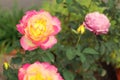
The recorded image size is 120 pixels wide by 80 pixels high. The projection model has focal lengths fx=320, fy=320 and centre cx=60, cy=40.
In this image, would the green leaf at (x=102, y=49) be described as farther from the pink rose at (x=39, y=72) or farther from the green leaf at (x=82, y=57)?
the pink rose at (x=39, y=72)

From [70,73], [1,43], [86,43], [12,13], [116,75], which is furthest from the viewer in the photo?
[12,13]

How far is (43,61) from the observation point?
0.91 meters

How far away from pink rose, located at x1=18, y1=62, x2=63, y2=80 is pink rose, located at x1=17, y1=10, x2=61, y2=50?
0.05 m

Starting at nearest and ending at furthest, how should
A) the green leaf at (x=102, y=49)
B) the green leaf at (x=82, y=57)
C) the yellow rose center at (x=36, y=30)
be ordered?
1. the yellow rose center at (x=36, y=30)
2. the green leaf at (x=82, y=57)
3. the green leaf at (x=102, y=49)

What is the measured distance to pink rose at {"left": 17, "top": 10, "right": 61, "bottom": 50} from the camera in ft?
2.73

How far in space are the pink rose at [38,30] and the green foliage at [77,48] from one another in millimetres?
73

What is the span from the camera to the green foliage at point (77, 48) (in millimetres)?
961

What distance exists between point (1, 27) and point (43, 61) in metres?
1.03

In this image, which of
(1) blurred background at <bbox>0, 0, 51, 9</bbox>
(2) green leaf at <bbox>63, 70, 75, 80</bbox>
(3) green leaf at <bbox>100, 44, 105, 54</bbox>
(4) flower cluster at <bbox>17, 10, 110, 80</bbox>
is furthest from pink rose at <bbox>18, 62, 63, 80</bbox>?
(1) blurred background at <bbox>0, 0, 51, 9</bbox>

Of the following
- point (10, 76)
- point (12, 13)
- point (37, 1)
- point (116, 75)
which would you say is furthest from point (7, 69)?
point (37, 1)

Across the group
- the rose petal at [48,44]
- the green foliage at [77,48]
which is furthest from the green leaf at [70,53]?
the rose petal at [48,44]

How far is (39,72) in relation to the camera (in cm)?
84

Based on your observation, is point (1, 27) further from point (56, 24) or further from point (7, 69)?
point (56, 24)

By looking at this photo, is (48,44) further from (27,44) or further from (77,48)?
(77,48)
